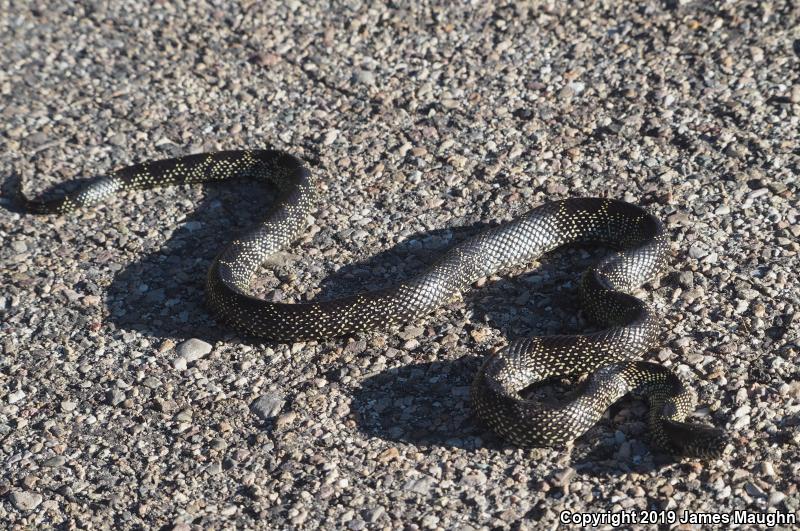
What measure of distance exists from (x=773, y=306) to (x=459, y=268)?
9.10 feet

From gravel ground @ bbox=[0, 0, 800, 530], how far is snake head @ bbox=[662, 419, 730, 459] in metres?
0.15

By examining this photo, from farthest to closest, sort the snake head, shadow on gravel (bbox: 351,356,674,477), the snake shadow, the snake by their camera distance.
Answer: the snake shadow, the snake, shadow on gravel (bbox: 351,356,674,477), the snake head

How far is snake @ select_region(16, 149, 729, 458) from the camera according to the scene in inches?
299

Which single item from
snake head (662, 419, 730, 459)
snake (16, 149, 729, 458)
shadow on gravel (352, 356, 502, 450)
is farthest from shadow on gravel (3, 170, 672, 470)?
snake head (662, 419, 730, 459)

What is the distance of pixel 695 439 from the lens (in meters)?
7.12

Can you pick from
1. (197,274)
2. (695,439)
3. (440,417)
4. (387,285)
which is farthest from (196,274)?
(695,439)

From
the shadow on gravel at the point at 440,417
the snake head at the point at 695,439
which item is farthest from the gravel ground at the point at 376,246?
the snake head at the point at 695,439

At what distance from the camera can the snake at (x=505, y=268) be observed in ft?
25.0

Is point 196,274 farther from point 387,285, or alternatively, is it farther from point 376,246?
point 387,285

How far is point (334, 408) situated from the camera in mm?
8234

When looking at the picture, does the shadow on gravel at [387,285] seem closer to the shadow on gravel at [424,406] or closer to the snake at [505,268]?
the shadow on gravel at [424,406]

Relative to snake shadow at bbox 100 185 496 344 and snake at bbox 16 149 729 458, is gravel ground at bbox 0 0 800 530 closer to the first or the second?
snake shadow at bbox 100 185 496 344

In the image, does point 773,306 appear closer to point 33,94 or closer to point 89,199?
point 89,199

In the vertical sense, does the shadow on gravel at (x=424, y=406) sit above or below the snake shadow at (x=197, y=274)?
above
